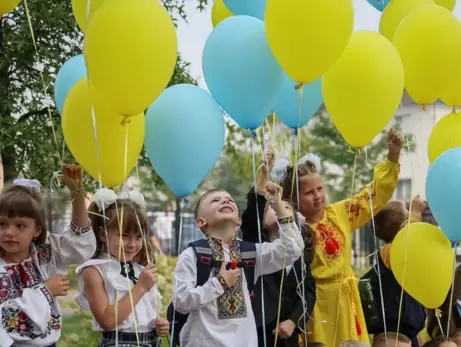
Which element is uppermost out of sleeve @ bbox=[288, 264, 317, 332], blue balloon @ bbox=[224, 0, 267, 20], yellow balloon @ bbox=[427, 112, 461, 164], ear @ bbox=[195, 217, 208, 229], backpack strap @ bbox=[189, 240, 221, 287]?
blue balloon @ bbox=[224, 0, 267, 20]

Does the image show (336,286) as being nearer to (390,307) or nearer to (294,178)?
(390,307)

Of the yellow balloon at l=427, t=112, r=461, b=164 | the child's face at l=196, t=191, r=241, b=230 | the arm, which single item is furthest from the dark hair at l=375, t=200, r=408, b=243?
the arm

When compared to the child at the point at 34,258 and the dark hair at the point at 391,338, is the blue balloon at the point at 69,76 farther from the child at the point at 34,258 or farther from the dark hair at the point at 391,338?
the dark hair at the point at 391,338

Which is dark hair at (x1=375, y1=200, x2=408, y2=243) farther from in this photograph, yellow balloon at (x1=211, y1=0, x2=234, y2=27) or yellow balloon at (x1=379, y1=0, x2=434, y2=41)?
yellow balloon at (x1=211, y1=0, x2=234, y2=27)

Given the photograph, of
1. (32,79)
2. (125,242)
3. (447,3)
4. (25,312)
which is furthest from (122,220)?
(32,79)

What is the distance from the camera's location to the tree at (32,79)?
520 cm

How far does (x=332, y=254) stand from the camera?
3.85 meters

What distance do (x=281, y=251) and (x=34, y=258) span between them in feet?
3.25

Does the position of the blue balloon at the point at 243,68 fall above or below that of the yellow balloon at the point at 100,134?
above

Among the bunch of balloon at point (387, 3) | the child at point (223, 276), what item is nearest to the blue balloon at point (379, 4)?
the bunch of balloon at point (387, 3)

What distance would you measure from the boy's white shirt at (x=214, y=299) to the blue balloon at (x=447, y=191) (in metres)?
0.60

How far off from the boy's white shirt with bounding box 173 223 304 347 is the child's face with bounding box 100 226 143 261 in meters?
0.18

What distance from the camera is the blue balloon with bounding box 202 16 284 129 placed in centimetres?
309

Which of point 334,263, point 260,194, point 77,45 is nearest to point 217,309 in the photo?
point 260,194
